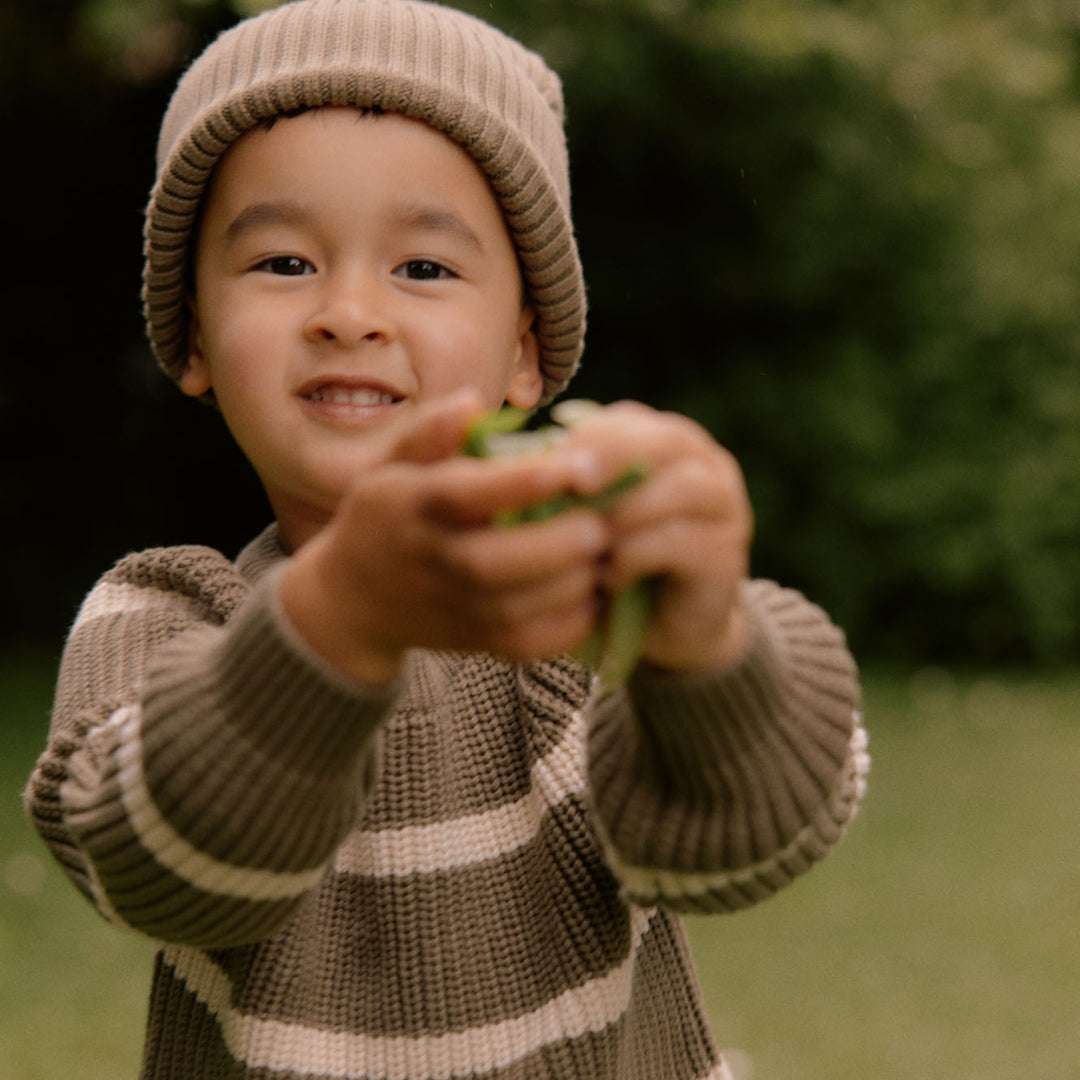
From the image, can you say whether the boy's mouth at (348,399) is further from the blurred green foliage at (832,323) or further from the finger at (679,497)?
the blurred green foliage at (832,323)

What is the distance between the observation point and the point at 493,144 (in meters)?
1.67

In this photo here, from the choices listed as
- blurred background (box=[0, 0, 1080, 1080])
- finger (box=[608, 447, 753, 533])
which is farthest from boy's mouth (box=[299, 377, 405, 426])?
blurred background (box=[0, 0, 1080, 1080])

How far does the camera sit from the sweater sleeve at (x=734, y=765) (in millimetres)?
1183

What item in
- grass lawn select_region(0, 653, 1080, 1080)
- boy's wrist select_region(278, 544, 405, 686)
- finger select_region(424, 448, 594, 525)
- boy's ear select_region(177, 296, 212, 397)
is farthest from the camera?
→ grass lawn select_region(0, 653, 1080, 1080)

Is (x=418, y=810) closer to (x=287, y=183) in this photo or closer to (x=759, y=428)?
(x=287, y=183)

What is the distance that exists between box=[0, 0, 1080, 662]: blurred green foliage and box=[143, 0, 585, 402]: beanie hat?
181 inches

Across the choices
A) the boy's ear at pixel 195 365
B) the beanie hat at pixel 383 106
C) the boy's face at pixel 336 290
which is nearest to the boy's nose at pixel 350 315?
the boy's face at pixel 336 290

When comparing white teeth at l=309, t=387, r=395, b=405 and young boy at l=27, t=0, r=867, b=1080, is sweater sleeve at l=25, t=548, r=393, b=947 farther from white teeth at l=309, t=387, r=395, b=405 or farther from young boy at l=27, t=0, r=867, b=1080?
white teeth at l=309, t=387, r=395, b=405

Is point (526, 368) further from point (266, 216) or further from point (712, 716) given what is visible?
point (712, 716)

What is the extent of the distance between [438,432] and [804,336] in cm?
629

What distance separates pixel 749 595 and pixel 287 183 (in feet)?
2.25

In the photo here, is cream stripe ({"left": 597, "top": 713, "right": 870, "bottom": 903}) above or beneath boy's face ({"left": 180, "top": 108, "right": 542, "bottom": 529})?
beneath

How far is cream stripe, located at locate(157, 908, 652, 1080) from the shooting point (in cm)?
146

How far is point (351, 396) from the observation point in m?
1.56
